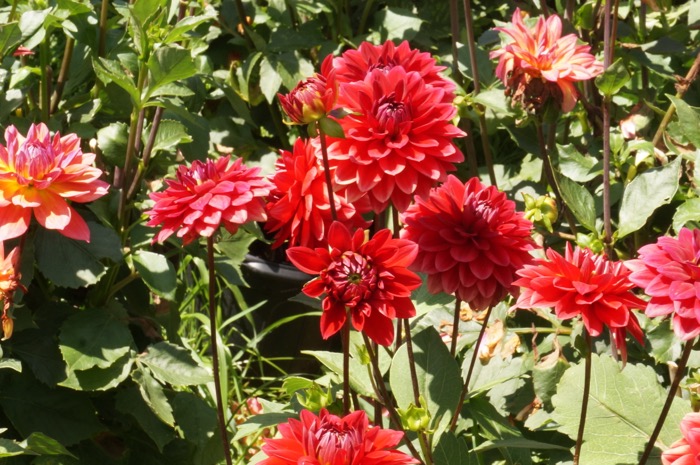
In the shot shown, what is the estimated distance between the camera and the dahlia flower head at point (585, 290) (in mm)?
904

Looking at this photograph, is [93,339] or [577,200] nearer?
[577,200]

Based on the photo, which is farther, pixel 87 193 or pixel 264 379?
pixel 264 379

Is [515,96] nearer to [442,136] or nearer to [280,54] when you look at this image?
[442,136]

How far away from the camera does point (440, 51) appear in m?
2.17

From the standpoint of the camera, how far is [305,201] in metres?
1.00

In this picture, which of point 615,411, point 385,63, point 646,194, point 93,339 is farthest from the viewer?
point 93,339

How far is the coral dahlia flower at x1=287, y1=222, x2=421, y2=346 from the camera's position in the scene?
0.90 m

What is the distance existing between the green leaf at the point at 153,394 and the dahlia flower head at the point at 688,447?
2.60 feet

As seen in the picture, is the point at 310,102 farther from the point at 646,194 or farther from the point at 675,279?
the point at 646,194

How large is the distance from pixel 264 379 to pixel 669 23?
1080 millimetres

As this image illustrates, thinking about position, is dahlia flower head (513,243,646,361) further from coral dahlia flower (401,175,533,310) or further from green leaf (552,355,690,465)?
green leaf (552,355,690,465)

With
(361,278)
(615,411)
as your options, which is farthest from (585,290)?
(615,411)

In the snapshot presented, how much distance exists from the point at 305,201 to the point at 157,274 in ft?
1.66

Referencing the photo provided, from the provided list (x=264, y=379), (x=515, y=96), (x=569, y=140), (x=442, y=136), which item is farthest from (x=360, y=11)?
(x=442, y=136)
